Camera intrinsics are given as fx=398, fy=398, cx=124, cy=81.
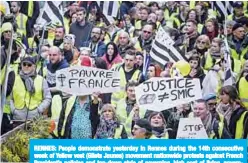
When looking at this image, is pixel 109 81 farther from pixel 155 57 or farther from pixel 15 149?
pixel 15 149

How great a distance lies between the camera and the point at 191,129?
2439 mm

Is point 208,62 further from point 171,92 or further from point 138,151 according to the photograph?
point 138,151

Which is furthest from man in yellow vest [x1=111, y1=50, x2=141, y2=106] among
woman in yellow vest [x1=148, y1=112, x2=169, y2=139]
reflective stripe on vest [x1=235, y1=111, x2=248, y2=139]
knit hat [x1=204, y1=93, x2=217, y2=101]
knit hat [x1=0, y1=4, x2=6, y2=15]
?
knit hat [x1=0, y1=4, x2=6, y2=15]

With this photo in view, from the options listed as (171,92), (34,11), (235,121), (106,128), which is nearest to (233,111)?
(235,121)

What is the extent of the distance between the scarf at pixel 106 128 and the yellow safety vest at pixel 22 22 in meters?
0.73

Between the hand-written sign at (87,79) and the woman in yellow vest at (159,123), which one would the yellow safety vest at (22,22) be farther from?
the woman in yellow vest at (159,123)

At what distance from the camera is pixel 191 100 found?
2.44 m

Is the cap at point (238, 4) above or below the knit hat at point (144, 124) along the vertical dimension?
above

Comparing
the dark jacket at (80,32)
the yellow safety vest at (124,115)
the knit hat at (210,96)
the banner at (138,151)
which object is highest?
the dark jacket at (80,32)

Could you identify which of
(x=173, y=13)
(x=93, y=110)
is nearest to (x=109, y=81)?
(x=93, y=110)

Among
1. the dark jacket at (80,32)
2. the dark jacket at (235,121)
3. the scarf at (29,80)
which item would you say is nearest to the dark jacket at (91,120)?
the scarf at (29,80)

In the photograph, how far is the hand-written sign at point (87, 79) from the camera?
2.46 metres

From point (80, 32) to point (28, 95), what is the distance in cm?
51

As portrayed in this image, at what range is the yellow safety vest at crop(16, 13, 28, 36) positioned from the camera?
2.47m
